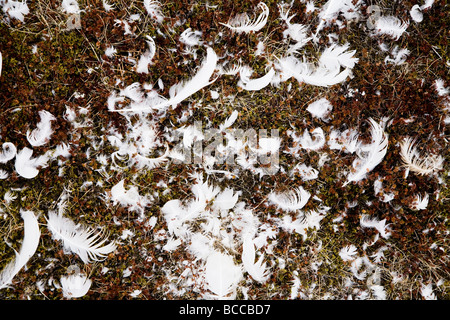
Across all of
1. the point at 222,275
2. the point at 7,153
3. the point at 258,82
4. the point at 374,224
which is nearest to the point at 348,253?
the point at 374,224

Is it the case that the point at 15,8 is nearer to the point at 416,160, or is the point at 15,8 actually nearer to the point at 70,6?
the point at 70,6

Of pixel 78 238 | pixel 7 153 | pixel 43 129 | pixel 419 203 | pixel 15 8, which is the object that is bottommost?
pixel 419 203

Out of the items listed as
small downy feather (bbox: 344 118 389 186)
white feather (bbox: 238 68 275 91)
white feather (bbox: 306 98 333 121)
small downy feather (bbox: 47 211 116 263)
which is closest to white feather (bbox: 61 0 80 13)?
white feather (bbox: 238 68 275 91)

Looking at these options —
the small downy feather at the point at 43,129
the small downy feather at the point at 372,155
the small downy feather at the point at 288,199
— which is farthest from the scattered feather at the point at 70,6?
the small downy feather at the point at 372,155

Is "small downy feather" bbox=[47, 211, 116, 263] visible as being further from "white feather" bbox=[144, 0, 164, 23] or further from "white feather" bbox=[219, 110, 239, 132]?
"white feather" bbox=[144, 0, 164, 23]

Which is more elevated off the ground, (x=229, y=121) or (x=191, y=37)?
(x=191, y=37)

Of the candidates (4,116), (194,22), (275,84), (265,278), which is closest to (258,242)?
(265,278)
